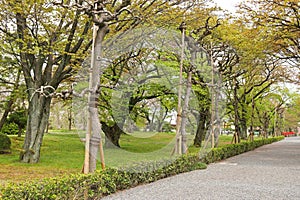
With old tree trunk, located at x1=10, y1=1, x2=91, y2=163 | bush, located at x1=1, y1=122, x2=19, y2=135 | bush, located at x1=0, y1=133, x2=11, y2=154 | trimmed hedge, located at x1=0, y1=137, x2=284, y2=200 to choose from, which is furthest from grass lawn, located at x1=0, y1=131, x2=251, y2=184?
bush, located at x1=1, y1=122, x2=19, y2=135

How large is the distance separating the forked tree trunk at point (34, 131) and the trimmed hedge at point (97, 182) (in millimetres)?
4117

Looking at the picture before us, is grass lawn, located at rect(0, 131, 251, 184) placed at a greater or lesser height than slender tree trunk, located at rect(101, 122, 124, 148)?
lesser

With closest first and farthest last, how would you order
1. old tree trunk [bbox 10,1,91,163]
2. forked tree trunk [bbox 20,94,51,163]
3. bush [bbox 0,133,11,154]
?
old tree trunk [bbox 10,1,91,163] → forked tree trunk [bbox 20,94,51,163] → bush [bbox 0,133,11,154]

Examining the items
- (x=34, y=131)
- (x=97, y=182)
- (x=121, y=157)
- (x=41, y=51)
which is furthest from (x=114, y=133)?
(x=97, y=182)

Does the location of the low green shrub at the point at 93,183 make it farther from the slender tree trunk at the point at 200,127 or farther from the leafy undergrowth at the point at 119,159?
the slender tree trunk at the point at 200,127

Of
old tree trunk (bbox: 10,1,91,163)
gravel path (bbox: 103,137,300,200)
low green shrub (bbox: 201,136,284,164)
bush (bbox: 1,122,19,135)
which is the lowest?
A: gravel path (bbox: 103,137,300,200)

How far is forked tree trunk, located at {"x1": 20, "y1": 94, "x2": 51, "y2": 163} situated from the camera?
8719 millimetres

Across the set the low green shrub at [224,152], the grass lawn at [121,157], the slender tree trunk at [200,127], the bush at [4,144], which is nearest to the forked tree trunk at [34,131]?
the grass lawn at [121,157]

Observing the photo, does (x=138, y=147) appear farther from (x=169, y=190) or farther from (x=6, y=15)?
(x=6, y=15)

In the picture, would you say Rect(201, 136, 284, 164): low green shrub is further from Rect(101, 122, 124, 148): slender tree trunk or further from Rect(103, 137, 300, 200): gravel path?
Rect(101, 122, 124, 148): slender tree trunk

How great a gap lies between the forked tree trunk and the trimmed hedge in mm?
4117

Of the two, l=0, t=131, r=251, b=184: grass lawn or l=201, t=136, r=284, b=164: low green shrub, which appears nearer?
l=0, t=131, r=251, b=184: grass lawn

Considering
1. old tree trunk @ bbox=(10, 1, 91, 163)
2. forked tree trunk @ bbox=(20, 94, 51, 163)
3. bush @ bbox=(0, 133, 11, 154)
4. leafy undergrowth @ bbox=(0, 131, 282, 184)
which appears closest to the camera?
leafy undergrowth @ bbox=(0, 131, 282, 184)

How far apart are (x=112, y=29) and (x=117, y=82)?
1.53 m
